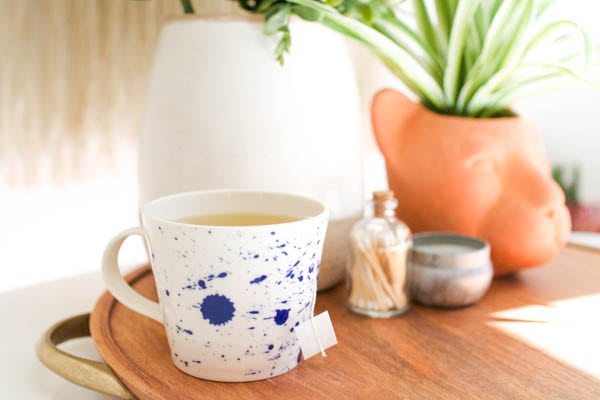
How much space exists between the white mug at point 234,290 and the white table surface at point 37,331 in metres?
0.10

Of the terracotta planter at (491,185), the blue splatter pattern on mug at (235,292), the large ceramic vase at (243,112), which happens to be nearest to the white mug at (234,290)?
the blue splatter pattern on mug at (235,292)

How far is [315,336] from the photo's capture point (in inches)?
16.2

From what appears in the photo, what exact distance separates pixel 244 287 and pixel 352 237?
170 millimetres

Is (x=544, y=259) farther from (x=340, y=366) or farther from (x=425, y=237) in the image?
(x=340, y=366)

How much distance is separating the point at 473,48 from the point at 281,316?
1.14ft

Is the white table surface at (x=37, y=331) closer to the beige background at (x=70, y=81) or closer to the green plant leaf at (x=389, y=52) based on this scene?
the beige background at (x=70, y=81)

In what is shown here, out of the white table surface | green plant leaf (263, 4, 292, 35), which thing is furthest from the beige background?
green plant leaf (263, 4, 292, 35)

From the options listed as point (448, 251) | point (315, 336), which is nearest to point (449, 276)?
point (448, 251)

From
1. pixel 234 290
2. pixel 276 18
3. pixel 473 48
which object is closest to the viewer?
pixel 234 290

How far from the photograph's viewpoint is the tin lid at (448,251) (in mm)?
519

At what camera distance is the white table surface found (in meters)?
0.45

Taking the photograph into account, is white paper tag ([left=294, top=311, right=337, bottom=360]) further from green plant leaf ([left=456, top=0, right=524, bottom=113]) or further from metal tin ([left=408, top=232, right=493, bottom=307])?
green plant leaf ([left=456, top=0, right=524, bottom=113])

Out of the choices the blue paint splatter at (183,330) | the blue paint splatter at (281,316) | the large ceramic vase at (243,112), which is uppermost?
the large ceramic vase at (243,112)

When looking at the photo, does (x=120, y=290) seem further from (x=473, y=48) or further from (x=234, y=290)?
(x=473, y=48)
